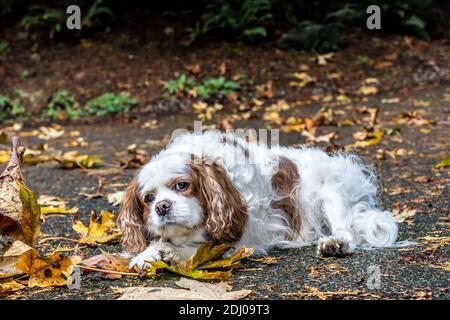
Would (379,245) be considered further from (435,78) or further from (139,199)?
(435,78)

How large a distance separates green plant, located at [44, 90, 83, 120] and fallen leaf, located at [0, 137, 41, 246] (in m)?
9.21

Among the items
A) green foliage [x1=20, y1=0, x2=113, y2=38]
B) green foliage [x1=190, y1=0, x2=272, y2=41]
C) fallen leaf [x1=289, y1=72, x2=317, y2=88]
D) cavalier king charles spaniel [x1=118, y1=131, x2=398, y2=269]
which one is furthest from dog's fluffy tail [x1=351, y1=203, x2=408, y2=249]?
green foliage [x1=20, y1=0, x2=113, y2=38]

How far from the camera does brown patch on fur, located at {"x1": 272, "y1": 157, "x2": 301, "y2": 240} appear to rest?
4312 mm

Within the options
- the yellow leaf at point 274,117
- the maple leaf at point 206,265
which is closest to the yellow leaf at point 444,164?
the maple leaf at point 206,265

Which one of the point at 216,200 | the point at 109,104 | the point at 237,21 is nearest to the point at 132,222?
the point at 216,200

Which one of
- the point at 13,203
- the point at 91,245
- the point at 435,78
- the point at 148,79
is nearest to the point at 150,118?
the point at 148,79

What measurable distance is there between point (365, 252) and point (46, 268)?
1.78m

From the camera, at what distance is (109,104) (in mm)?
12719

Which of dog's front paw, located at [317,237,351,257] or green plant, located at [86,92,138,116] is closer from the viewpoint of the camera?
dog's front paw, located at [317,237,351,257]

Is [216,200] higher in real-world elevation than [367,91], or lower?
lower

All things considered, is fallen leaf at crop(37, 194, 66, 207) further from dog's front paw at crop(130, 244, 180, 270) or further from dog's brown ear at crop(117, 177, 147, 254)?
dog's front paw at crop(130, 244, 180, 270)

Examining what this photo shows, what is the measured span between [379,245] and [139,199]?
1427mm

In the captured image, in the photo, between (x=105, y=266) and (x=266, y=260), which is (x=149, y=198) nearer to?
(x=105, y=266)

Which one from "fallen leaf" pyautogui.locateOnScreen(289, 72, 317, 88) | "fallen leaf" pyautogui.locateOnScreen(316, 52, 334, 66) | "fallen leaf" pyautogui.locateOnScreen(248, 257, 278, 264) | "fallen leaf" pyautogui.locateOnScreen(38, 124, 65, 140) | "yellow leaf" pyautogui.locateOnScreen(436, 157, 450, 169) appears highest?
"fallen leaf" pyautogui.locateOnScreen(316, 52, 334, 66)
